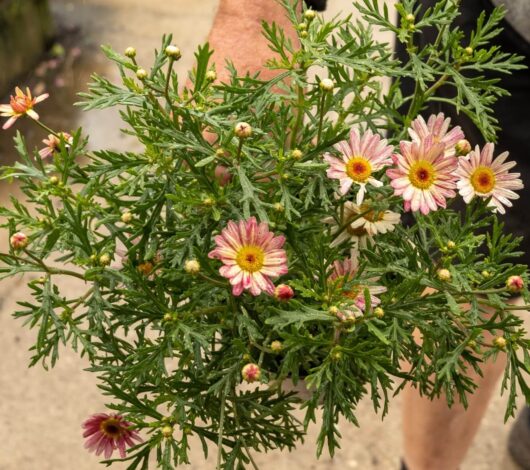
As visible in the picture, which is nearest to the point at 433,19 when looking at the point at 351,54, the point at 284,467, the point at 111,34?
the point at 351,54

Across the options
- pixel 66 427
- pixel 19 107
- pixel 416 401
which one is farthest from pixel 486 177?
pixel 66 427

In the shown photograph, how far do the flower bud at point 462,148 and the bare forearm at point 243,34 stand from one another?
1.16 feet

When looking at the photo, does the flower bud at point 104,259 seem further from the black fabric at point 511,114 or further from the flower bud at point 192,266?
the black fabric at point 511,114

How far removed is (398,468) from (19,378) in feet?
3.10

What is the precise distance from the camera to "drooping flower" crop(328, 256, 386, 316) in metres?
0.64

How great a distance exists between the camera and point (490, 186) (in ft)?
2.23

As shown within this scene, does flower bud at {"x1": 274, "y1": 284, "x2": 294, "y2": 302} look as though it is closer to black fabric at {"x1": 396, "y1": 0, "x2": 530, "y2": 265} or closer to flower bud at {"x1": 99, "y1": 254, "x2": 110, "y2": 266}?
flower bud at {"x1": 99, "y1": 254, "x2": 110, "y2": 266}

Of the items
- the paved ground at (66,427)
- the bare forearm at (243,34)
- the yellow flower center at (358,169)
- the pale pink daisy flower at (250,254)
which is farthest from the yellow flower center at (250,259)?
the paved ground at (66,427)

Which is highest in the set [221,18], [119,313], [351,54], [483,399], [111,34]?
[111,34]

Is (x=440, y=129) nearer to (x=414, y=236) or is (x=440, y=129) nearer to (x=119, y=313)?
(x=414, y=236)

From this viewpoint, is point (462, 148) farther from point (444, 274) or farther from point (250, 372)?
point (250, 372)

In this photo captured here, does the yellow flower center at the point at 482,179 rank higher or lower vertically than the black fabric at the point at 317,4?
lower

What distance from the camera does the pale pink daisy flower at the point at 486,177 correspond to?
0.67 metres

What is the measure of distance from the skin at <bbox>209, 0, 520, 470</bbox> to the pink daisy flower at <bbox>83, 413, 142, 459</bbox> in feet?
1.53
